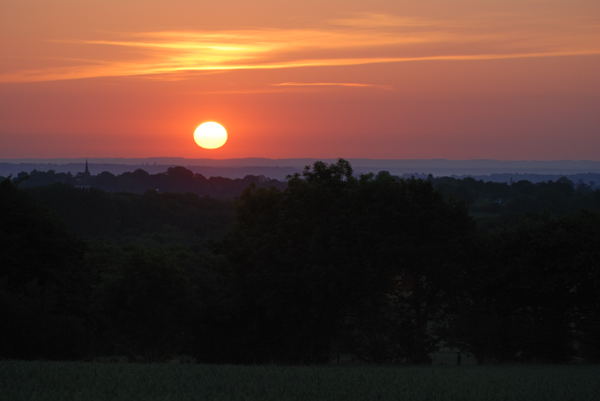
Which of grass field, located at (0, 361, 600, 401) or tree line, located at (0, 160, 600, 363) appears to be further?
tree line, located at (0, 160, 600, 363)

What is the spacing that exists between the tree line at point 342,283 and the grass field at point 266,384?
308 inches

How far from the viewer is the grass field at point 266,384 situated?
17500 mm

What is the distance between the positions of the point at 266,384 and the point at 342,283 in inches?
452

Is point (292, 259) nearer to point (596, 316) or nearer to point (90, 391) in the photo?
point (596, 316)

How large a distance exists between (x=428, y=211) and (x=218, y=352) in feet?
32.9

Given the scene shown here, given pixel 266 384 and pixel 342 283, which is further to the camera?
pixel 342 283

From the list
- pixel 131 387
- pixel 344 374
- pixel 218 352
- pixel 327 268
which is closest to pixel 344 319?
pixel 327 268

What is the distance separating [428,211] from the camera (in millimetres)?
32500

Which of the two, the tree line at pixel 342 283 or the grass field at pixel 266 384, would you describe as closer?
the grass field at pixel 266 384

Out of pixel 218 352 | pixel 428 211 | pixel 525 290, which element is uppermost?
pixel 428 211

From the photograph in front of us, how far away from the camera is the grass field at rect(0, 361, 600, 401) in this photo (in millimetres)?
17500

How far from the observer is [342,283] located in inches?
1207

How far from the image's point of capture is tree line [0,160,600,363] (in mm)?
31109

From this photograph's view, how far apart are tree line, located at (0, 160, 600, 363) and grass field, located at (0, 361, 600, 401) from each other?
783cm
